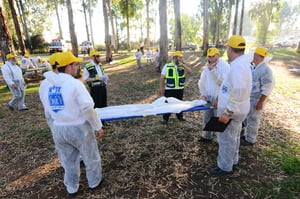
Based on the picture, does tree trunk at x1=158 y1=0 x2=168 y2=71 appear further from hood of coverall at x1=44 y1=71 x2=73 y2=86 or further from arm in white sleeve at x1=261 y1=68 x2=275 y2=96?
hood of coverall at x1=44 y1=71 x2=73 y2=86

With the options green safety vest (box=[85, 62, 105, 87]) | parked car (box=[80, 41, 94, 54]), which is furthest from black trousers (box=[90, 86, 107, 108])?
parked car (box=[80, 41, 94, 54])

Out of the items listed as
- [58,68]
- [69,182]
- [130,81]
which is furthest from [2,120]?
[130,81]

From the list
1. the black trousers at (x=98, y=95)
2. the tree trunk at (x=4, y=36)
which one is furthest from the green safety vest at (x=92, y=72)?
Result: the tree trunk at (x=4, y=36)

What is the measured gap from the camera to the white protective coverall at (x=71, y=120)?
262cm

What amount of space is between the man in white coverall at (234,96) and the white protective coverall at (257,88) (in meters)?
1.28

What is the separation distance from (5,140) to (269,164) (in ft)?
20.6

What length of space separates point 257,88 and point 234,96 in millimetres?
1718

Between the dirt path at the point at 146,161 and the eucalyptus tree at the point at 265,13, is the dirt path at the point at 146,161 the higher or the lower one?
the lower one

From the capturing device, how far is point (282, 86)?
9.92 m

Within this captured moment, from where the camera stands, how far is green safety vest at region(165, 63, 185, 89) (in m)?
5.16

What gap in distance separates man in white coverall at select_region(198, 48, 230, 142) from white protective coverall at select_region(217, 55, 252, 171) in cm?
64

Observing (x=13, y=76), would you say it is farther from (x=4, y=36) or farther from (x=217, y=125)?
(x=217, y=125)

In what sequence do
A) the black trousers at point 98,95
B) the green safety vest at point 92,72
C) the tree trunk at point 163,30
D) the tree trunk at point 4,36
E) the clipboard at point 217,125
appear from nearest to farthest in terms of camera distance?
the clipboard at point 217,125
the green safety vest at point 92,72
the black trousers at point 98,95
the tree trunk at point 4,36
the tree trunk at point 163,30

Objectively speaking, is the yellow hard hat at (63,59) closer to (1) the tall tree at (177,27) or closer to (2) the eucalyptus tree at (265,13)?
(1) the tall tree at (177,27)
